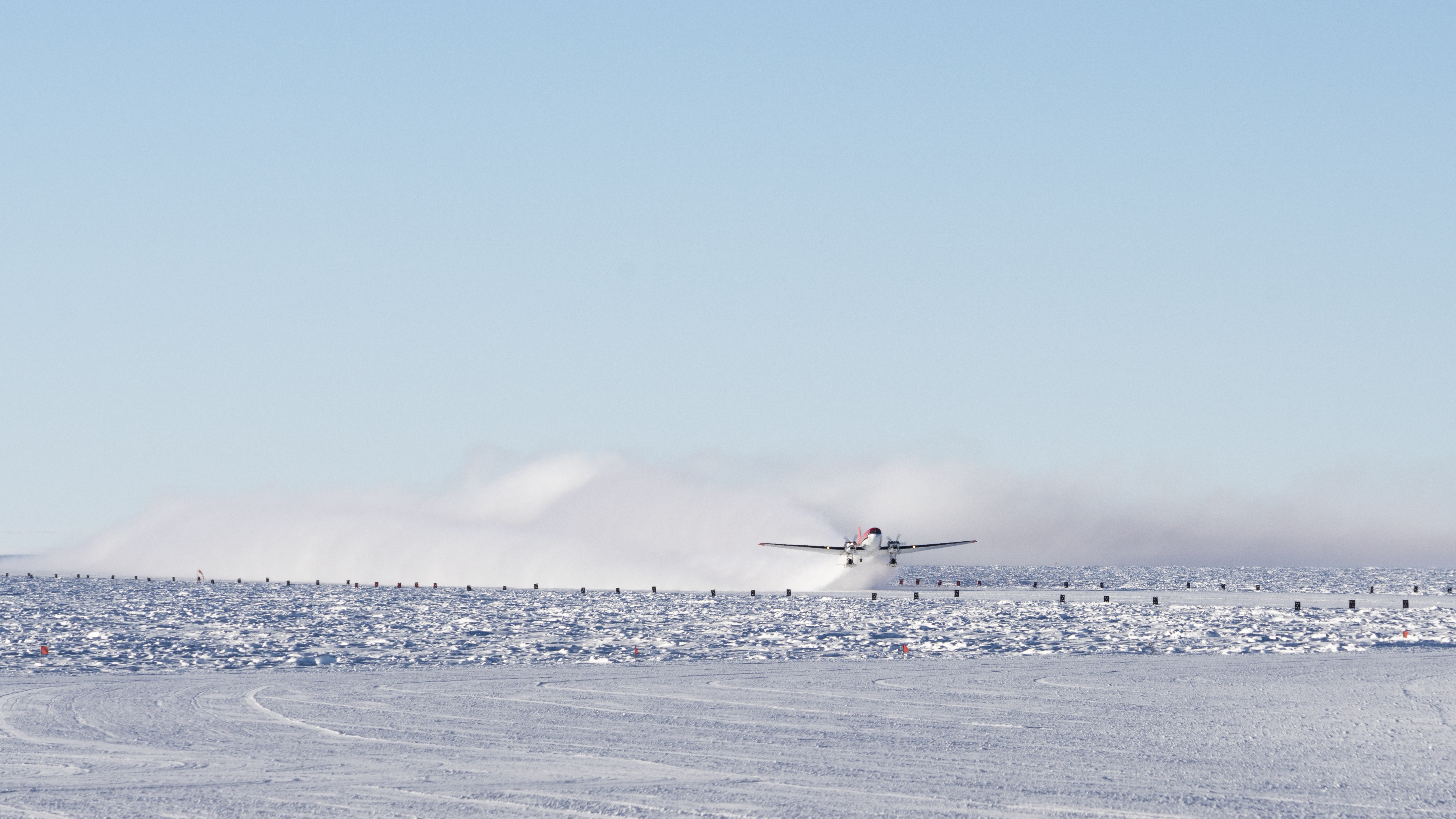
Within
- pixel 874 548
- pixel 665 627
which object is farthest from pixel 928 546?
pixel 665 627

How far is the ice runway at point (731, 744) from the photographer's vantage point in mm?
14164

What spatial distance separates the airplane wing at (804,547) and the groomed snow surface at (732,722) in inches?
2573

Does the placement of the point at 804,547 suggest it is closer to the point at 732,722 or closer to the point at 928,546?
the point at 928,546

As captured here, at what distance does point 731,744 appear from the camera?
1836 cm

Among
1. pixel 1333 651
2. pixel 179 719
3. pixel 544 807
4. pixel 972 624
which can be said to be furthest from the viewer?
pixel 972 624

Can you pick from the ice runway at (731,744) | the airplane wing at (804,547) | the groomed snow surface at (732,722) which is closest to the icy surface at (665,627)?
the groomed snow surface at (732,722)

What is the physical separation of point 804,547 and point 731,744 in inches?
3783

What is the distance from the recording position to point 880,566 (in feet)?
352

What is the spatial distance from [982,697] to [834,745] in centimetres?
666

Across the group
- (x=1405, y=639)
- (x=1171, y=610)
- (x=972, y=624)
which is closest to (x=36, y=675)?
(x=972, y=624)

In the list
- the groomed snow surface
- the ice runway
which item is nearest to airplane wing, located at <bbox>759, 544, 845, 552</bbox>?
the groomed snow surface

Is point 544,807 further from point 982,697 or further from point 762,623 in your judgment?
point 762,623

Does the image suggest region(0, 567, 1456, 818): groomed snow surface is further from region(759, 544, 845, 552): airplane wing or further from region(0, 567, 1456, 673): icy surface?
region(759, 544, 845, 552): airplane wing

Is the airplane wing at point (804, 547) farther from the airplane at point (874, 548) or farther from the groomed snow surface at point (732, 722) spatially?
the groomed snow surface at point (732, 722)
